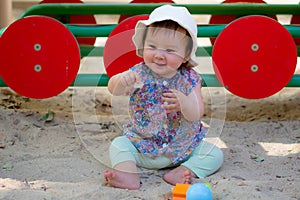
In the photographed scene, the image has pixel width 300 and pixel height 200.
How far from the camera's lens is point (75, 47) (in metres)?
2.37

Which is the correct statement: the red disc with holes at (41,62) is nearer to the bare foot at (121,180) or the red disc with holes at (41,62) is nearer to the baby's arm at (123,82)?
the baby's arm at (123,82)

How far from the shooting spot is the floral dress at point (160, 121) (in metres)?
1.95

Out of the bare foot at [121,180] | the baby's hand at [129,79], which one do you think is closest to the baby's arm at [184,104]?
the baby's hand at [129,79]

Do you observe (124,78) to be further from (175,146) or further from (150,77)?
(175,146)

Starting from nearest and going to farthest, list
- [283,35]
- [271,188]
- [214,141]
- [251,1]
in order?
[271,188] < [214,141] < [283,35] < [251,1]

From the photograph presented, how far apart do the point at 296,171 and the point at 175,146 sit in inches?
16.0

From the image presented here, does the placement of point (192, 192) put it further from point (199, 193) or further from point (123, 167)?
point (123, 167)

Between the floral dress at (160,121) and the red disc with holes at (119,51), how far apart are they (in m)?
0.31

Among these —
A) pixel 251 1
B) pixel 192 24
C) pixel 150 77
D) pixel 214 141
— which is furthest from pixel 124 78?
pixel 251 1

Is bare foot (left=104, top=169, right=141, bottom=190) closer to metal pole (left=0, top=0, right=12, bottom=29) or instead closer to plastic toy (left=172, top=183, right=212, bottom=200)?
plastic toy (left=172, top=183, right=212, bottom=200)

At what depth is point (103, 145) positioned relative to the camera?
2.20 metres

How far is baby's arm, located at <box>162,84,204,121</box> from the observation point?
183 cm

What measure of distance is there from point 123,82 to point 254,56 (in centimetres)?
72

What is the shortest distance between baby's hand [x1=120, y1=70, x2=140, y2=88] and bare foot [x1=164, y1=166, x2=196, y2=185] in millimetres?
302
